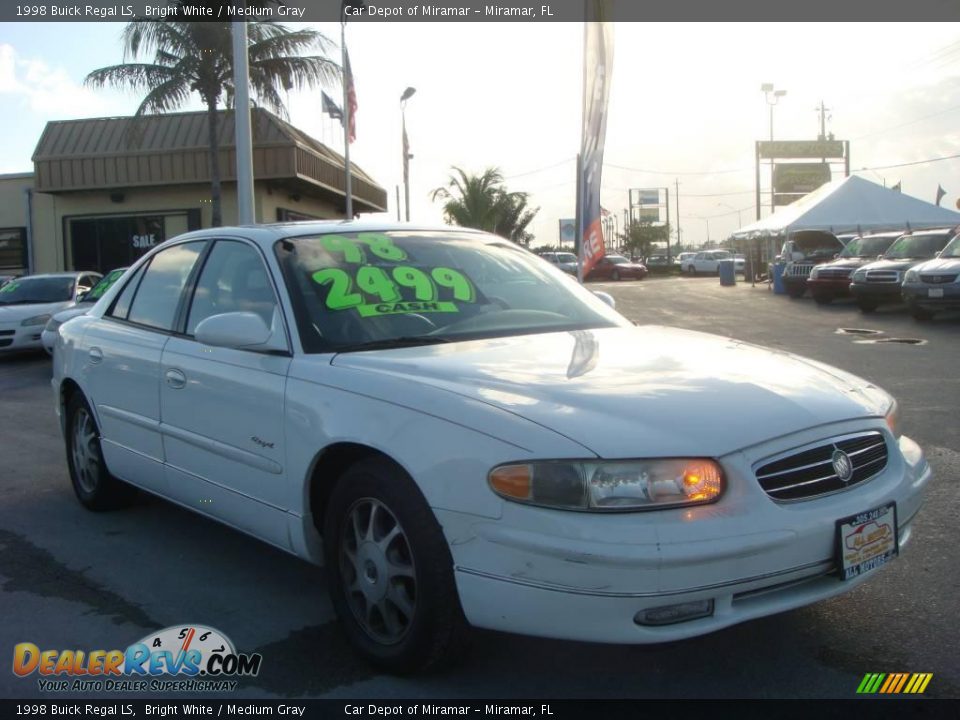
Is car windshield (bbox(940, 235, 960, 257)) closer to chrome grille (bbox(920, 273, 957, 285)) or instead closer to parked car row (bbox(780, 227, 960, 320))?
parked car row (bbox(780, 227, 960, 320))

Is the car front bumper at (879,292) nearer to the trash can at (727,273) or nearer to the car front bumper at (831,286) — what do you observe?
the car front bumper at (831,286)

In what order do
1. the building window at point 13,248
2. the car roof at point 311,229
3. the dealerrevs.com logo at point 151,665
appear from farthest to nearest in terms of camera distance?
the building window at point 13,248, the car roof at point 311,229, the dealerrevs.com logo at point 151,665

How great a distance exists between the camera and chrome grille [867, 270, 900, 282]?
18.0m

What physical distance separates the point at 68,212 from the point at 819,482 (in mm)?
27192

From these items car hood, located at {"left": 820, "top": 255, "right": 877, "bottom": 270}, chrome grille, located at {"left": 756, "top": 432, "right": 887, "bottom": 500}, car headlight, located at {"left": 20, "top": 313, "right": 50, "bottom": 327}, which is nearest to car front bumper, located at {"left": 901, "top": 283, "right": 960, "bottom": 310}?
car hood, located at {"left": 820, "top": 255, "right": 877, "bottom": 270}

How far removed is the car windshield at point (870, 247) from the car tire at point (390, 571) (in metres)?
21.0

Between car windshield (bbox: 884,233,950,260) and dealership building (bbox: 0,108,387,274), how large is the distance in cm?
1402

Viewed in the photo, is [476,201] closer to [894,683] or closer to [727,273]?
[727,273]

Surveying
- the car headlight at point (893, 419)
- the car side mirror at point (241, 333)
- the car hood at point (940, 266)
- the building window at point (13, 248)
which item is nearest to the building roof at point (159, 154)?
the building window at point (13, 248)

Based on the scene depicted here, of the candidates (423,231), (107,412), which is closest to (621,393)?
(423,231)

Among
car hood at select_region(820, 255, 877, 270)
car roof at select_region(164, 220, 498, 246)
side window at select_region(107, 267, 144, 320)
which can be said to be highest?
car hood at select_region(820, 255, 877, 270)

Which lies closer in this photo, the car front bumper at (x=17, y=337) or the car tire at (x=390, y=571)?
the car tire at (x=390, y=571)

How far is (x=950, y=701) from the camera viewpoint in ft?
9.25

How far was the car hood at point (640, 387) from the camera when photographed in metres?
2.70
